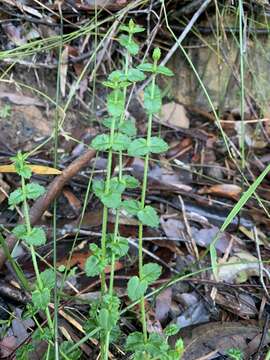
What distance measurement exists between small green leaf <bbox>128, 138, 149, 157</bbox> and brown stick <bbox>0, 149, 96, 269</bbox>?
18.3 inches

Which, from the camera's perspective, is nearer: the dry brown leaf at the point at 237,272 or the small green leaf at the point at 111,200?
the small green leaf at the point at 111,200

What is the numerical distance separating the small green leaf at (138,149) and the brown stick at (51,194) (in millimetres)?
464

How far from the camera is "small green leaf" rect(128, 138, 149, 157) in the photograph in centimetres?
102

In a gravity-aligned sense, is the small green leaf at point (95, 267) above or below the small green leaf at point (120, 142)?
below

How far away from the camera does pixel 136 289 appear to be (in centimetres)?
103

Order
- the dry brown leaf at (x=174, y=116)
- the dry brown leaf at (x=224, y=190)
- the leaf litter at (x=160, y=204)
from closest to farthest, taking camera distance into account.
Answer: the leaf litter at (x=160, y=204), the dry brown leaf at (x=224, y=190), the dry brown leaf at (x=174, y=116)

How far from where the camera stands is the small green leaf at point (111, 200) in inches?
39.9

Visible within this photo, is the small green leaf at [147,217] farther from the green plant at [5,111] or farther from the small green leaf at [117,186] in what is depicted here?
the green plant at [5,111]

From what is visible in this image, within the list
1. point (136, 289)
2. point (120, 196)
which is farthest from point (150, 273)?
point (120, 196)

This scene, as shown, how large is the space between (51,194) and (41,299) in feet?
1.67

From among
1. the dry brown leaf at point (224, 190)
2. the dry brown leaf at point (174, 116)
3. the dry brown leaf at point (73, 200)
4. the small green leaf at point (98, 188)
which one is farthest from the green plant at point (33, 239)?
the dry brown leaf at point (174, 116)

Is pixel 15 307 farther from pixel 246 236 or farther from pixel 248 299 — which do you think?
pixel 246 236

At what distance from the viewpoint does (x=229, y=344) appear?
1.34m

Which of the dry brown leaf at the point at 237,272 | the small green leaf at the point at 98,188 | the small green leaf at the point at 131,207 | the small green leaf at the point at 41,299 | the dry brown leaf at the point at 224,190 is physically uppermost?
the small green leaf at the point at 98,188
